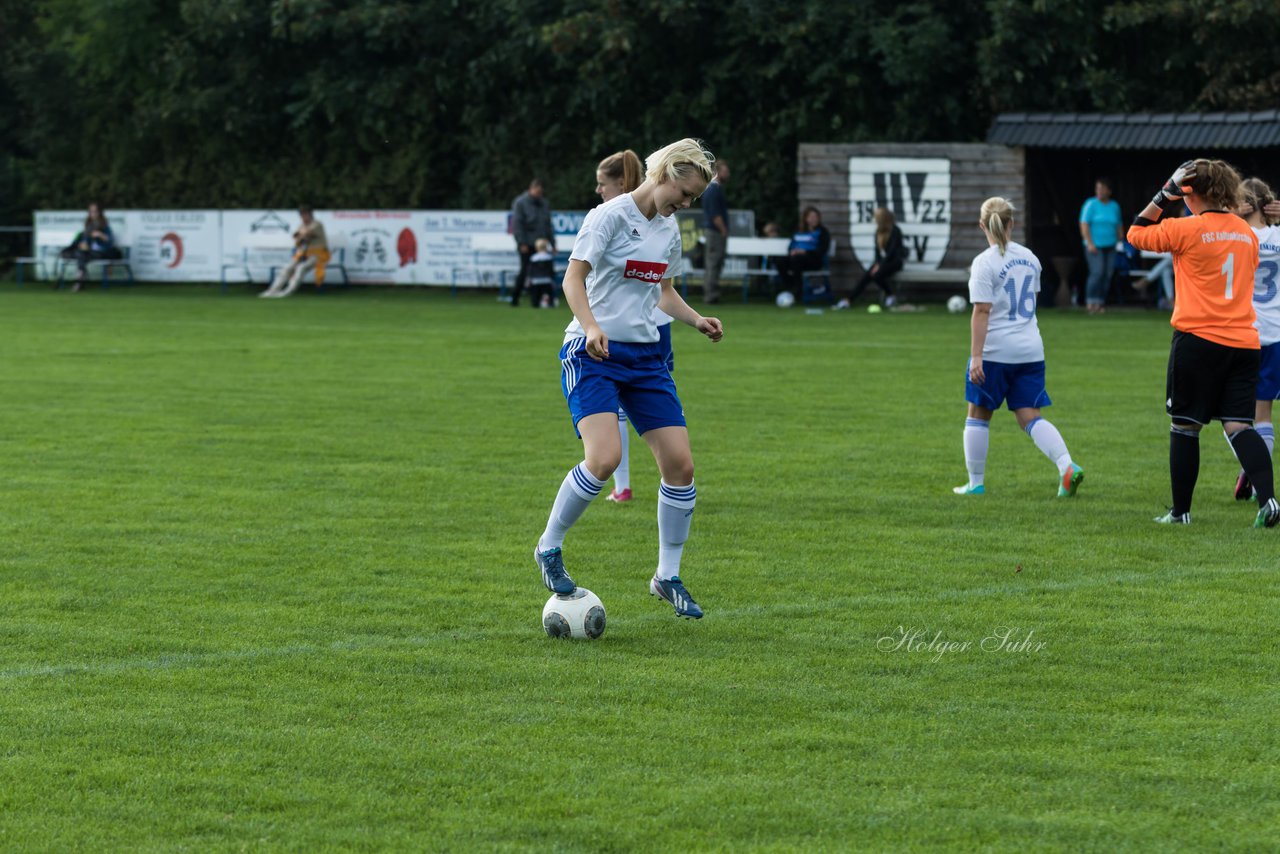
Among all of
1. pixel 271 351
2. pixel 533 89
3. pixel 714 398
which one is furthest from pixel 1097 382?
pixel 533 89

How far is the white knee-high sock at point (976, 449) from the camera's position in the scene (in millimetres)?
9883

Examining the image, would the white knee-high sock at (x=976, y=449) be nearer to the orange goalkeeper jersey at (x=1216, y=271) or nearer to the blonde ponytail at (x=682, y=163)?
the orange goalkeeper jersey at (x=1216, y=271)

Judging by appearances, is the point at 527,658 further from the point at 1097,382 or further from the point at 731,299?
the point at 731,299

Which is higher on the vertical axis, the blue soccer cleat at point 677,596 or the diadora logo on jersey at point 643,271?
the diadora logo on jersey at point 643,271

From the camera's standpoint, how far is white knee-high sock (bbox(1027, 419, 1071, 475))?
9.75 meters

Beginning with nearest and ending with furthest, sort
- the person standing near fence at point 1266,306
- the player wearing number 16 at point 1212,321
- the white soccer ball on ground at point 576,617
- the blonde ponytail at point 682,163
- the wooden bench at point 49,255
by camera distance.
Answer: the white soccer ball on ground at point 576,617 → the blonde ponytail at point 682,163 → the player wearing number 16 at point 1212,321 → the person standing near fence at point 1266,306 → the wooden bench at point 49,255

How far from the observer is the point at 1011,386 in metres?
9.95

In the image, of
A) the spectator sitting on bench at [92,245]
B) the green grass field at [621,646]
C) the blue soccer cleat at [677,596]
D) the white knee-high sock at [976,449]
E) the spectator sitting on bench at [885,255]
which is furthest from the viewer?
the spectator sitting on bench at [92,245]

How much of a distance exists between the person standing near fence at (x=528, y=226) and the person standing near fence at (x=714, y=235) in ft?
7.67

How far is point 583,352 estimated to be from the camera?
6727 millimetres

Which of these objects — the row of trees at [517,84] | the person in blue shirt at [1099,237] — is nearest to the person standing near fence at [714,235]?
the row of trees at [517,84]

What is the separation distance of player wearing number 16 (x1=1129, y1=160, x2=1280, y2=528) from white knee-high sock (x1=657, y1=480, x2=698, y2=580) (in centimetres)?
281

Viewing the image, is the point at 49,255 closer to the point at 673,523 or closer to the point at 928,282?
the point at 928,282

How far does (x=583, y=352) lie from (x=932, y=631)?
1.61 metres
